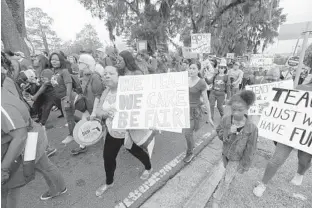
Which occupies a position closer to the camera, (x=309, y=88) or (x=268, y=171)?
(x=309, y=88)

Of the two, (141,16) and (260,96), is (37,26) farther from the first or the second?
(260,96)

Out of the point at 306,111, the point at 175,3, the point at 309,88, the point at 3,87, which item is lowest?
the point at 306,111

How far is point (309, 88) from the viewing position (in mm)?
1964

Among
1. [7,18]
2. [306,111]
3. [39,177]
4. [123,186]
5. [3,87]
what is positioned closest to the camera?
[3,87]

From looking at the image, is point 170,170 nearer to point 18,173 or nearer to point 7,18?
point 18,173

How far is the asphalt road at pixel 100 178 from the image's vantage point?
7.01 ft

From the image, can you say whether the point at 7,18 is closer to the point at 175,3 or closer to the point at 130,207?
the point at 130,207

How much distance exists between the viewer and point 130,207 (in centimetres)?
205

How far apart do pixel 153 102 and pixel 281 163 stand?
5.86 feet

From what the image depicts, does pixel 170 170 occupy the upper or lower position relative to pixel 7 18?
lower

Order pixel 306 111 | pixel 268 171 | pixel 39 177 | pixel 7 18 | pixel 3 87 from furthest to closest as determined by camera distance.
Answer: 1. pixel 7 18
2. pixel 39 177
3. pixel 268 171
4. pixel 306 111
5. pixel 3 87

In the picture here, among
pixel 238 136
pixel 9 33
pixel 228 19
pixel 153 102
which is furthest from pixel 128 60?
A: pixel 228 19

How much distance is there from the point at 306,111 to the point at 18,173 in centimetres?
311

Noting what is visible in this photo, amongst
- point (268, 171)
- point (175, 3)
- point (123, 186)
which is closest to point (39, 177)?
point (123, 186)
